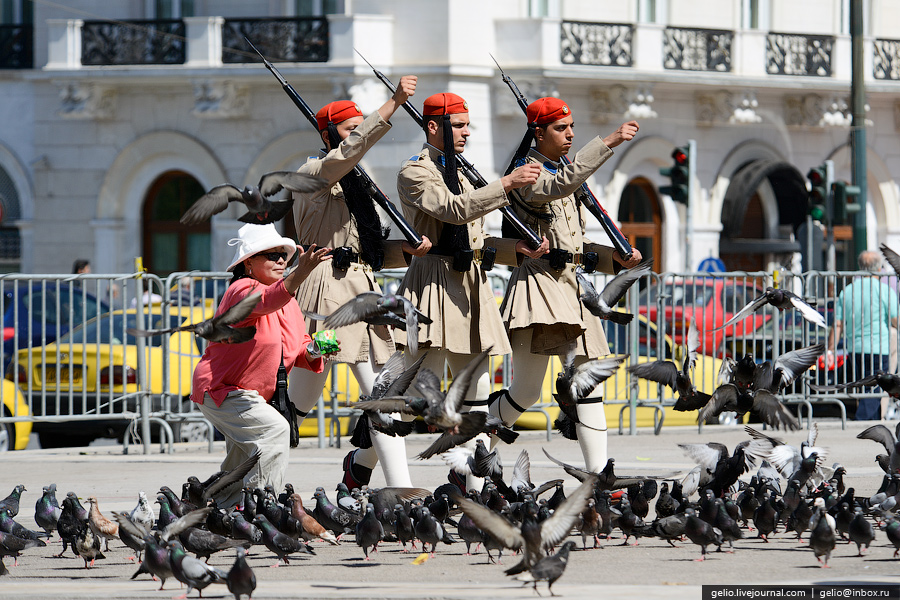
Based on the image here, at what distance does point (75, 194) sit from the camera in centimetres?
2798

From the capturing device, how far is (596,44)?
26750 millimetres

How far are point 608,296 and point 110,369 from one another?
476cm

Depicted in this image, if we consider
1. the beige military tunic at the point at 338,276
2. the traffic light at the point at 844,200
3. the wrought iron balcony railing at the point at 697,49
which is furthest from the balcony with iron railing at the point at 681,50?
the beige military tunic at the point at 338,276

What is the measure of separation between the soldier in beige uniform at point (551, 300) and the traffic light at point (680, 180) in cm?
1361

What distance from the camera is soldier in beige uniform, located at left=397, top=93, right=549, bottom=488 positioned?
7.70m

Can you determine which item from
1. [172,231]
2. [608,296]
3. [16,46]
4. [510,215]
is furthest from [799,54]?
[510,215]

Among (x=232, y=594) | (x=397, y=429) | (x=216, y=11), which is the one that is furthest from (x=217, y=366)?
(x=216, y=11)

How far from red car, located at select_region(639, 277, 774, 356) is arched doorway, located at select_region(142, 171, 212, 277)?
16.2 metres

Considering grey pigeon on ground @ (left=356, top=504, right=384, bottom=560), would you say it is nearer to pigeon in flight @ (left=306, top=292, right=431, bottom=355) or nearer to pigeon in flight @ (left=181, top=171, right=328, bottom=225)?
pigeon in flight @ (left=306, top=292, right=431, bottom=355)

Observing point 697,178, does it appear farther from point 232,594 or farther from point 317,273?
point 232,594

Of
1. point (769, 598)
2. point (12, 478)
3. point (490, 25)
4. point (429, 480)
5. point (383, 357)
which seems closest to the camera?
point (769, 598)

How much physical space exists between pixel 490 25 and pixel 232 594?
2095cm

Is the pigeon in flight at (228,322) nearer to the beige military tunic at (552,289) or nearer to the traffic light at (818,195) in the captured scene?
the beige military tunic at (552,289)

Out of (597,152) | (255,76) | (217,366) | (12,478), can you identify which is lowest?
(12,478)
